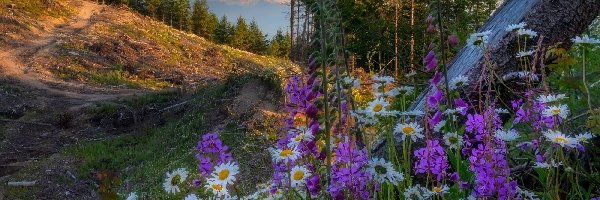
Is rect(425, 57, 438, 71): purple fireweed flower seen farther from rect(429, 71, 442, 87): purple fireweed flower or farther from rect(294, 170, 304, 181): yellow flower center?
rect(294, 170, 304, 181): yellow flower center

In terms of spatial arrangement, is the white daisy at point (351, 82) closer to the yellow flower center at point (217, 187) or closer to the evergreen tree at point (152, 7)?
the yellow flower center at point (217, 187)

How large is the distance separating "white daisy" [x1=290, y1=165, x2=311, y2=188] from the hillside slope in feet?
3.92

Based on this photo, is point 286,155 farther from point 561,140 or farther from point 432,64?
point 561,140

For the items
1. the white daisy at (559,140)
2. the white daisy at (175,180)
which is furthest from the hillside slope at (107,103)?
the white daisy at (559,140)

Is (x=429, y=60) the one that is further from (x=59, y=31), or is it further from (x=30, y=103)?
(x=59, y=31)

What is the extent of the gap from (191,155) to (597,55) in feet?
29.2

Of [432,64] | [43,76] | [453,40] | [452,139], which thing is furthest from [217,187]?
[43,76]

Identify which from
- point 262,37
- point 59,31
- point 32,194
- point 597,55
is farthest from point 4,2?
point 597,55

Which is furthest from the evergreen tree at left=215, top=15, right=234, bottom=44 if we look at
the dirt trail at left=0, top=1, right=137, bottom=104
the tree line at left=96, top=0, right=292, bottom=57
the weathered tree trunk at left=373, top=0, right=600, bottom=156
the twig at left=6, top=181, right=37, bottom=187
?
the weathered tree trunk at left=373, top=0, right=600, bottom=156

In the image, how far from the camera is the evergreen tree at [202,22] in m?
61.1

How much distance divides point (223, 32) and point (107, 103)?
41.1 m

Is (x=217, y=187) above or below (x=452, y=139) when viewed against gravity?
below

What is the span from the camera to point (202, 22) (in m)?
61.1

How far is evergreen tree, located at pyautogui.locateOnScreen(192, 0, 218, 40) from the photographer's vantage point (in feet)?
201
